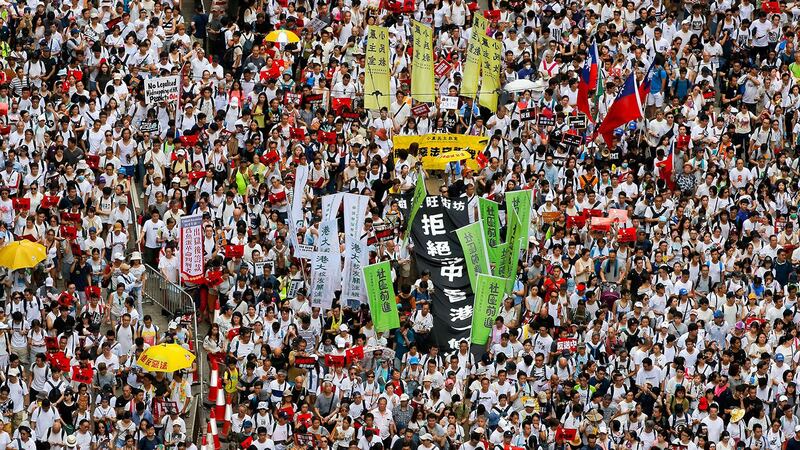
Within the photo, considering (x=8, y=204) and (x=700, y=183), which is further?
(x=700, y=183)

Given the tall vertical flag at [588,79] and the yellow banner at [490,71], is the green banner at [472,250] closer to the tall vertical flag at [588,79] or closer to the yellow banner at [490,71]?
the yellow banner at [490,71]

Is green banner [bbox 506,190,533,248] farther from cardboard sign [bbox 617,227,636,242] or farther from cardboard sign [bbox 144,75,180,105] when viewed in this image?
cardboard sign [bbox 144,75,180,105]

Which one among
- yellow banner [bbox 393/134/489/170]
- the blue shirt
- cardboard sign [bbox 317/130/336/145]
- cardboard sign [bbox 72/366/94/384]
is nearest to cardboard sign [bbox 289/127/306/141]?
cardboard sign [bbox 317/130/336/145]

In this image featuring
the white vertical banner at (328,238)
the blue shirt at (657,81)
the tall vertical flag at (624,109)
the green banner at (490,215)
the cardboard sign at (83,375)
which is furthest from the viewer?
the blue shirt at (657,81)

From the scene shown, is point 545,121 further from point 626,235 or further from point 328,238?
point 328,238

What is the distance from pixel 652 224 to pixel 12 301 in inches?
425

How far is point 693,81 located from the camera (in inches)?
1793

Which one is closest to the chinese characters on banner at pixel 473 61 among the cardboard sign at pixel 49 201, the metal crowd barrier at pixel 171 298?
the metal crowd barrier at pixel 171 298

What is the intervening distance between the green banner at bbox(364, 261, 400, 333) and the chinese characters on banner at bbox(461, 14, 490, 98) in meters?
6.37

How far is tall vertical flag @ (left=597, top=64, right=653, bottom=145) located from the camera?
142 feet

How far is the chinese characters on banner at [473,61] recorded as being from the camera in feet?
145

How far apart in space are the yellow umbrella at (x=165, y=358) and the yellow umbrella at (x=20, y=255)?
8.38 ft

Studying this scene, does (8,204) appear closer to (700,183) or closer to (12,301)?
(12,301)


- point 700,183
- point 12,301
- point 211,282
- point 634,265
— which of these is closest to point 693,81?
point 700,183
